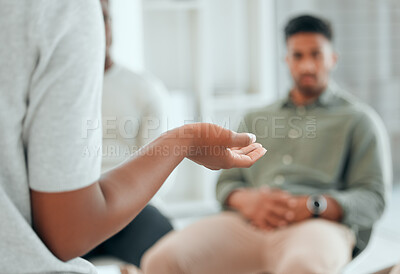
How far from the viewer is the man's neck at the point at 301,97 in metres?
1.42

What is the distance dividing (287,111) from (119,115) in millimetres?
798

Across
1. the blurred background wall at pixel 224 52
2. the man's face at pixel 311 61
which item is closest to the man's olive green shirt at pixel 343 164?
the man's face at pixel 311 61

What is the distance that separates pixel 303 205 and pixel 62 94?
961mm

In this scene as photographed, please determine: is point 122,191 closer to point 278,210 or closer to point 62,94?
point 62,94

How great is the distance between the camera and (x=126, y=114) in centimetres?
75

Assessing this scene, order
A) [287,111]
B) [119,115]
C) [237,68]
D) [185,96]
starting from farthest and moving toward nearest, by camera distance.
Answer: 1. [237,68]
2. [185,96]
3. [287,111]
4. [119,115]

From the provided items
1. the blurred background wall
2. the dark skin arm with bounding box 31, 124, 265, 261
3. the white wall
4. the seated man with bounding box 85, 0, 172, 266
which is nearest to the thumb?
the dark skin arm with bounding box 31, 124, 265, 261

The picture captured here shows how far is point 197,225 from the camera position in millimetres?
1289

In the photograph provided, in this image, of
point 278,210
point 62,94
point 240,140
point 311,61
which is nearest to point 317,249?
point 278,210

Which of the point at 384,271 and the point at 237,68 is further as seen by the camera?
the point at 237,68

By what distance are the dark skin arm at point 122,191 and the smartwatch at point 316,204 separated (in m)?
0.83

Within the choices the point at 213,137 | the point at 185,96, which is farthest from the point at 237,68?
the point at 213,137

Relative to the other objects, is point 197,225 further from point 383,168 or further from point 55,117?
point 55,117

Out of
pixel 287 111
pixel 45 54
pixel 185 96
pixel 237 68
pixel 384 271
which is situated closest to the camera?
pixel 45 54
